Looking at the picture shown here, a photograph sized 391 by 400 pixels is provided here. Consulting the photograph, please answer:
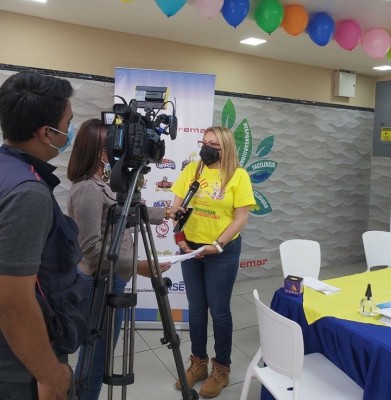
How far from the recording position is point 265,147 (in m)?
4.25

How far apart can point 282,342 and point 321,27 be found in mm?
2318

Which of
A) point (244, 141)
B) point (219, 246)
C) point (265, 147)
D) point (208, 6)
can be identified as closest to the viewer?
point (219, 246)

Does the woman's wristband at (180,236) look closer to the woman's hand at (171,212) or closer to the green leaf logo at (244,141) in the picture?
the woman's hand at (171,212)

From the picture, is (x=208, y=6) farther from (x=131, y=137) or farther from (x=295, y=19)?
(x=131, y=137)

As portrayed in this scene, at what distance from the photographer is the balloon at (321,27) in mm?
2760

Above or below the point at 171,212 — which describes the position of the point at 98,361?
below

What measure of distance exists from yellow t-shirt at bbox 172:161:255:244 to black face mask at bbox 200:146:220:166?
61 mm

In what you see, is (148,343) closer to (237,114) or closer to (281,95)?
(237,114)

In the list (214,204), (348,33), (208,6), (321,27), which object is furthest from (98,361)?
(348,33)

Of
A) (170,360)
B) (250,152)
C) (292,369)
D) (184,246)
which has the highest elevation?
(250,152)

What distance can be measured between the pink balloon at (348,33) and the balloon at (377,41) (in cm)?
13

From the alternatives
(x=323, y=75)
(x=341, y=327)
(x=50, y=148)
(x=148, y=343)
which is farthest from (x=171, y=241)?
(x=323, y=75)

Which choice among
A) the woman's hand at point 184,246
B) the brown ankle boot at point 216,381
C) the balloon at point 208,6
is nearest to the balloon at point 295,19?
the balloon at point 208,6

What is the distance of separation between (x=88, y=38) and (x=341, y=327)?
294 cm
